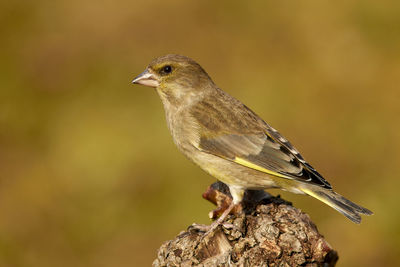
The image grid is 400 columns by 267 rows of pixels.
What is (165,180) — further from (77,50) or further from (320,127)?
(77,50)

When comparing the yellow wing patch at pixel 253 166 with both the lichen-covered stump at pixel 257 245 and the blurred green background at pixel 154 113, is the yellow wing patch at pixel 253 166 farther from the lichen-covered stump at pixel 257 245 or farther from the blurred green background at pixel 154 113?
the blurred green background at pixel 154 113

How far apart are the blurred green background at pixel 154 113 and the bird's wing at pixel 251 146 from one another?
2448 millimetres

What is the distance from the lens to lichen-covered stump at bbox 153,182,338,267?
4.12m

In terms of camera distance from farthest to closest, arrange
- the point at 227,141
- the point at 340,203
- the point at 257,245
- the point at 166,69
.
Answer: the point at 166,69 → the point at 227,141 → the point at 340,203 → the point at 257,245

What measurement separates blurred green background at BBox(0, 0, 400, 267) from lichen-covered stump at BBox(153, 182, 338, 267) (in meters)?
3.38

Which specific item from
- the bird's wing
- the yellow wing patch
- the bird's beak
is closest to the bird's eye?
the bird's beak

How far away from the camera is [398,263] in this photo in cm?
749

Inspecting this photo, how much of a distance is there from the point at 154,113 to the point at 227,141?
4.09 m

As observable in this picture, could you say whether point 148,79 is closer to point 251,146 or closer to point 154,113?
point 251,146

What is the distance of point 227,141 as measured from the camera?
5.59m

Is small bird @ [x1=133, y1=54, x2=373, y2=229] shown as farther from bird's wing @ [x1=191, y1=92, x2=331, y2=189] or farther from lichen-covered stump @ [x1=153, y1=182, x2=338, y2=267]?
lichen-covered stump @ [x1=153, y1=182, x2=338, y2=267]

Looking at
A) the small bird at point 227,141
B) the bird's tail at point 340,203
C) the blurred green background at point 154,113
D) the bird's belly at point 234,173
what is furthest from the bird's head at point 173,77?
the blurred green background at point 154,113

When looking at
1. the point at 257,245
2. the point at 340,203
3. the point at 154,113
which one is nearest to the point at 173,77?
the point at 340,203

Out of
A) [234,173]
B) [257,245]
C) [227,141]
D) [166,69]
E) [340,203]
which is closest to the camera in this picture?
[257,245]
